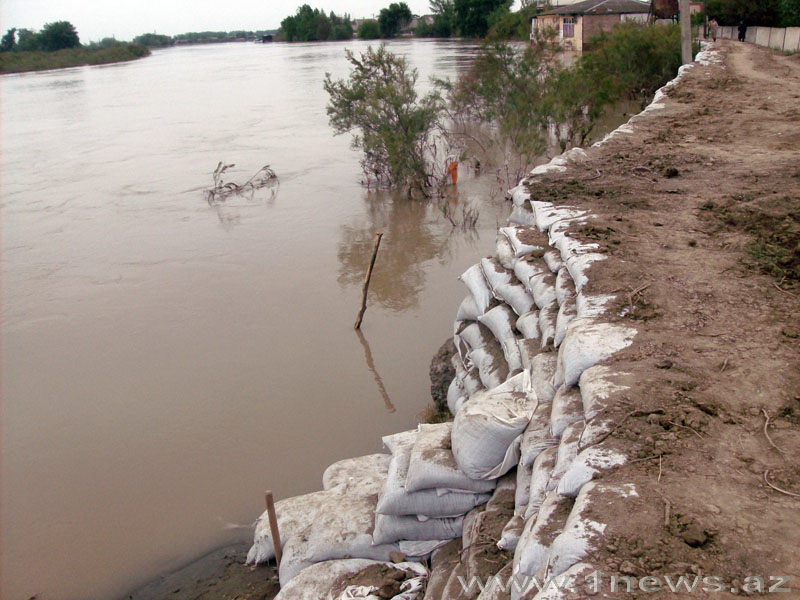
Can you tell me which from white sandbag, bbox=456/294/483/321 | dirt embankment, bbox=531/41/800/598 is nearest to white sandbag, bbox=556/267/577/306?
dirt embankment, bbox=531/41/800/598

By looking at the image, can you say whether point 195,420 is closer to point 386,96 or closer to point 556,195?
point 556,195

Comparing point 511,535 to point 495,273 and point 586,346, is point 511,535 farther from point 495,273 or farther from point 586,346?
point 495,273

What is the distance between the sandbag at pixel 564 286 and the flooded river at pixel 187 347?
1.91m

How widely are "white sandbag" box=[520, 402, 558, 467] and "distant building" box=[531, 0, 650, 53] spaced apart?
2492 centimetres

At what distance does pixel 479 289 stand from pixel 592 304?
1352mm

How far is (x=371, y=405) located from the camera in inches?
202

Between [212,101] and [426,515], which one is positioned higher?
[212,101]

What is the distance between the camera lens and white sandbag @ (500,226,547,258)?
3965 mm

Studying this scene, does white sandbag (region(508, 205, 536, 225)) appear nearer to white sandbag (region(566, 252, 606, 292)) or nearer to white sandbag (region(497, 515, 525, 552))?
white sandbag (region(566, 252, 606, 292))

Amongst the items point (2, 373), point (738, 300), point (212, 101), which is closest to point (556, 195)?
point (738, 300)

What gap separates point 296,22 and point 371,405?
233 ft

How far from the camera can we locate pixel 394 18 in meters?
63.0

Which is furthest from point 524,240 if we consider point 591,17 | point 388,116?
point 591,17

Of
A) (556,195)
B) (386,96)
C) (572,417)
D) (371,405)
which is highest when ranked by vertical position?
(386,96)
